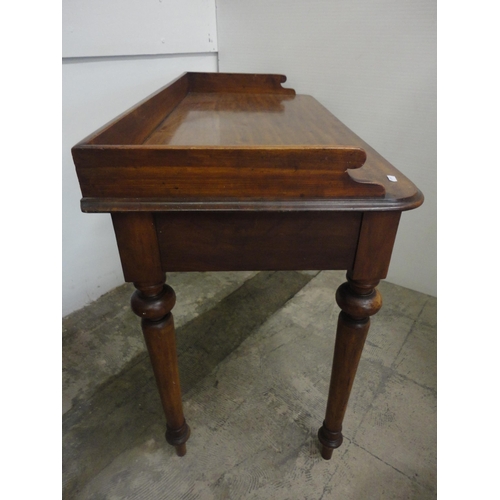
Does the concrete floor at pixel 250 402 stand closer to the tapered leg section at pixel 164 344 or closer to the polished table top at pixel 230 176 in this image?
the tapered leg section at pixel 164 344

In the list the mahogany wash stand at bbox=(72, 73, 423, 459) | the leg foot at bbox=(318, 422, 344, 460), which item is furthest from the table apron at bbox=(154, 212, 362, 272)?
the leg foot at bbox=(318, 422, 344, 460)

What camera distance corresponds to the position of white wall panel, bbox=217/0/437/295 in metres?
1.21

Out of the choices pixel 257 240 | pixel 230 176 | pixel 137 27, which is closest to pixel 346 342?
pixel 257 240

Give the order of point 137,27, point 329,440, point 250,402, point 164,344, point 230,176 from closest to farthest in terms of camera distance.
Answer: point 230,176
point 164,344
point 329,440
point 250,402
point 137,27

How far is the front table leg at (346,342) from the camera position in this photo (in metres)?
0.70

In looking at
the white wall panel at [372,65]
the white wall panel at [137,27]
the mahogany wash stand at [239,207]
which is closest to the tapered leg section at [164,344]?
the mahogany wash stand at [239,207]

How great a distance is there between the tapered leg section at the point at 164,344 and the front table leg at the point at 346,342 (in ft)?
1.18

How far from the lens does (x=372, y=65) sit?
129 centimetres

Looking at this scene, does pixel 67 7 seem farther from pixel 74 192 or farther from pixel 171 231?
pixel 171 231

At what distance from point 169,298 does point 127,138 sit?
0.33 meters

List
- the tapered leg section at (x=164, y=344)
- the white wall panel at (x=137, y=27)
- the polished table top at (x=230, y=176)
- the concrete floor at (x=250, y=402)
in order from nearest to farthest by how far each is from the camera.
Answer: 1. the polished table top at (x=230, y=176)
2. the tapered leg section at (x=164, y=344)
3. the concrete floor at (x=250, y=402)
4. the white wall panel at (x=137, y=27)

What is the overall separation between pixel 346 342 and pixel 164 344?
15.5 inches

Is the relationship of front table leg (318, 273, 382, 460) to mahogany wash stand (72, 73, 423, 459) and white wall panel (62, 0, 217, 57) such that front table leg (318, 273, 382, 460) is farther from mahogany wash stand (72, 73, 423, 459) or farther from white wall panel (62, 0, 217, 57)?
white wall panel (62, 0, 217, 57)

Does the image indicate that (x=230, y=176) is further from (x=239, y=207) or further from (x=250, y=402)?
(x=250, y=402)
